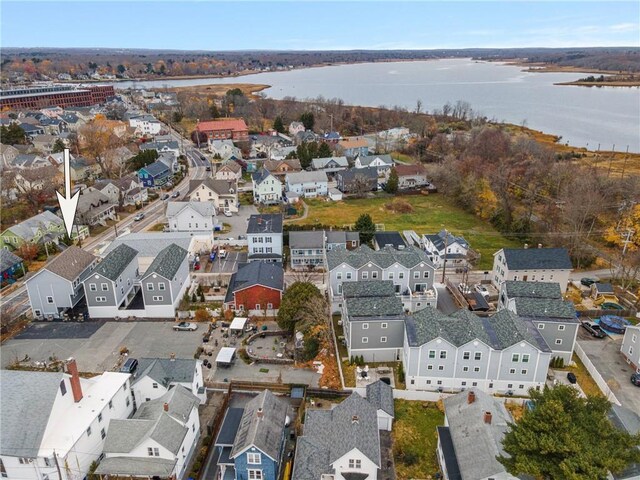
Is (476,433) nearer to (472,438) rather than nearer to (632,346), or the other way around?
(472,438)

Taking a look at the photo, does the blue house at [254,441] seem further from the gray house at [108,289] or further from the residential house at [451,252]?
the residential house at [451,252]

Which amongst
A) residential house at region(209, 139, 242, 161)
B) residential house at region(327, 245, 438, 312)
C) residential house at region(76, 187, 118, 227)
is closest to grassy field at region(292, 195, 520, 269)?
residential house at region(327, 245, 438, 312)

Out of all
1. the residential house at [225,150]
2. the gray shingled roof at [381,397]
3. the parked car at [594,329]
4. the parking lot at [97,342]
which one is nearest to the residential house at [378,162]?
the residential house at [225,150]

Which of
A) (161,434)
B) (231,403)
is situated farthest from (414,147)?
(161,434)

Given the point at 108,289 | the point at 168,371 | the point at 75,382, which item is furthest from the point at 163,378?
the point at 108,289

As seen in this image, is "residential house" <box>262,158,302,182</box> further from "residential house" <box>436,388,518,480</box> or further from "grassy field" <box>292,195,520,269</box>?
"residential house" <box>436,388,518,480</box>

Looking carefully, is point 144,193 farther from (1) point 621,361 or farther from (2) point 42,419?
(1) point 621,361
